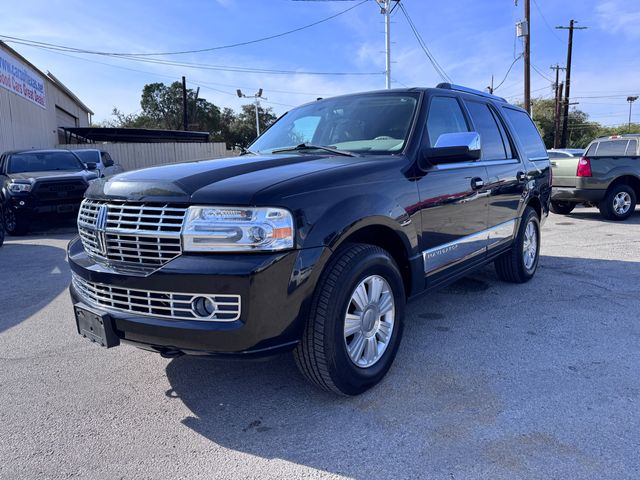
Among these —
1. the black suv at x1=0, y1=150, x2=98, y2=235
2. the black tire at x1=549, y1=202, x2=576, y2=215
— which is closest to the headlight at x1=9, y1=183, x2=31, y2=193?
the black suv at x1=0, y1=150, x2=98, y2=235

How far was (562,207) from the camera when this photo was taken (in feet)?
39.2

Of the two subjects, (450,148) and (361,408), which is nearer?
(361,408)

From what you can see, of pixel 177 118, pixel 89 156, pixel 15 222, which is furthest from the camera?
pixel 177 118

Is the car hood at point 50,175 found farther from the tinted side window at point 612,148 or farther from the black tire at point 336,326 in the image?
the tinted side window at point 612,148

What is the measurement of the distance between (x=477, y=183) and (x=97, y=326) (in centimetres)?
301

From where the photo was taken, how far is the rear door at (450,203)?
135 inches

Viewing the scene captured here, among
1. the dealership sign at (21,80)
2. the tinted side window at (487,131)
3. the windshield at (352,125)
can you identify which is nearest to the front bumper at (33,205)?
the windshield at (352,125)

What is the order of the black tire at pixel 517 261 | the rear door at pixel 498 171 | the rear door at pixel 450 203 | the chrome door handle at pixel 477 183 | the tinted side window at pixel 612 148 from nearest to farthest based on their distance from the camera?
the rear door at pixel 450 203, the chrome door handle at pixel 477 183, the rear door at pixel 498 171, the black tire at pixel 517 261, the tinted side window at pixel 612 148

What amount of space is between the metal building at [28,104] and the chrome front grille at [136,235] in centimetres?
1566

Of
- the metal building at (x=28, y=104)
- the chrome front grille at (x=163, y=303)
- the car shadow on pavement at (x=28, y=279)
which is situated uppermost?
the metal building at (x=28, y=104)

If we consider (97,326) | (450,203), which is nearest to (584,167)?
(450,203)

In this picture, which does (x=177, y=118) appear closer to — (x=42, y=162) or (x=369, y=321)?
(x=42, y=162)

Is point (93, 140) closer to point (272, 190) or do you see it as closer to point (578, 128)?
point (272, 190)

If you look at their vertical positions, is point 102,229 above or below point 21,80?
below
